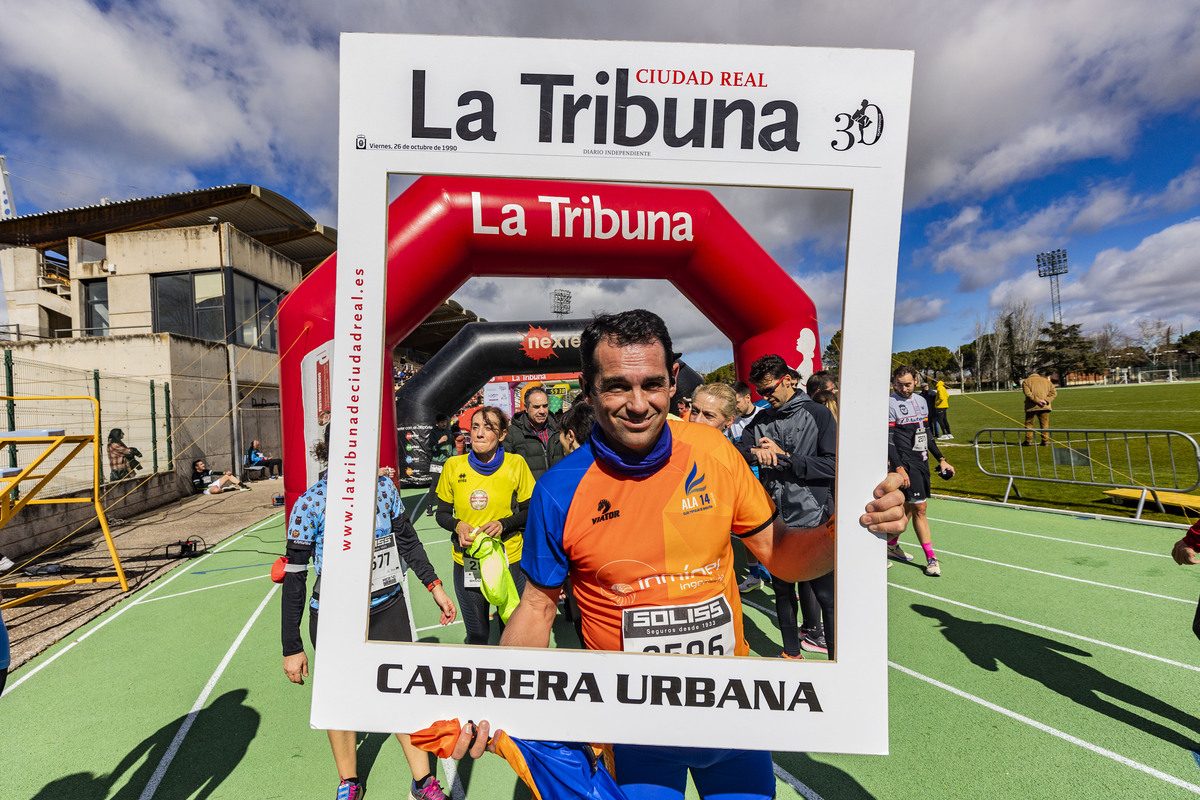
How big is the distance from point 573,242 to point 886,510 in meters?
1.11

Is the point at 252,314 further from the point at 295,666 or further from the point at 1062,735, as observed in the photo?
the point at 1062,735

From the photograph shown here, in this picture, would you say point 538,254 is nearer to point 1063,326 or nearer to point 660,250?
point 660,250

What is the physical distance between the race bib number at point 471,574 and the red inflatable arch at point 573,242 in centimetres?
155

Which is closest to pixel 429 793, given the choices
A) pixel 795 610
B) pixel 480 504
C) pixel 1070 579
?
pixel 480 504

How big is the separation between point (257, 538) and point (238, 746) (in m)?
6.17

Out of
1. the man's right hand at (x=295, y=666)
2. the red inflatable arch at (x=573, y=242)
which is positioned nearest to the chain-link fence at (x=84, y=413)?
the man's right hand at (x=295, y=666)

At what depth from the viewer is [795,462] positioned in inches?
123

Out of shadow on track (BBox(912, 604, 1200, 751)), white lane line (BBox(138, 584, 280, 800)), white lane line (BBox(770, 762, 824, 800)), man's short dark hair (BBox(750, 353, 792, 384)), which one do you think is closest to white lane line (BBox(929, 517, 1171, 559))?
shadow on track (BBox(912, 604, 1200, 751))

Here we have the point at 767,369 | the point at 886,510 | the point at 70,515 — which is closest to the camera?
the point at 886,510

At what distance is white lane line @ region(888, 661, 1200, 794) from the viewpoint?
Answer: 2623mm

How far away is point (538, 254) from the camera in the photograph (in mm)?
1535

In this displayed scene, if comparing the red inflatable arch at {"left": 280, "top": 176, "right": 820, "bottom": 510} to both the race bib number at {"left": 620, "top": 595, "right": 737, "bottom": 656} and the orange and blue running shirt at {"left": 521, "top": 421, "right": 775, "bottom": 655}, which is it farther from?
the race bib number at {"left": 620, "top": 595, "right": 737, "bottom": 656}

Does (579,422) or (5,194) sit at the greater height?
(5,194)

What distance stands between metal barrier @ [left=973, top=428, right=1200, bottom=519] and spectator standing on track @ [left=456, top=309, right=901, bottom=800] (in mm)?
9326
